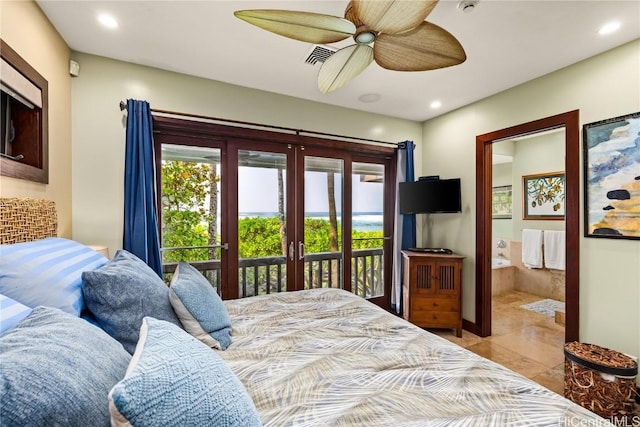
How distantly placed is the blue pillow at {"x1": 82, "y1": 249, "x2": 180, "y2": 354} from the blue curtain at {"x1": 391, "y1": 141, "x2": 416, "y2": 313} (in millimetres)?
2939

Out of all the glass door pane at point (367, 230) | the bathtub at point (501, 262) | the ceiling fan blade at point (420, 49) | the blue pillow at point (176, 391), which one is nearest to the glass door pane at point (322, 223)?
the glass door pane at point (367, 230)

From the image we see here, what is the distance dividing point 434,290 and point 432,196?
3.67 ft

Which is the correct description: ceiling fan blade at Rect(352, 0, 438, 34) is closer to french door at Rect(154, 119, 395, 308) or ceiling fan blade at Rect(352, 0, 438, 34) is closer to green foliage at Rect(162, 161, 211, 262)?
french door at Rect(154, 119, 395, 308)

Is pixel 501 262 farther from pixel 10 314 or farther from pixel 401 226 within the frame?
pixel 10 314

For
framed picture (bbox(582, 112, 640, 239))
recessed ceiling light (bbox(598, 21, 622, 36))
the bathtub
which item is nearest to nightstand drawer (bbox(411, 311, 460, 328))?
framed picture (bbox(582, 112, 640, 239))

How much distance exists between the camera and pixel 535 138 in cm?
483

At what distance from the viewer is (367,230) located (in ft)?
12.4

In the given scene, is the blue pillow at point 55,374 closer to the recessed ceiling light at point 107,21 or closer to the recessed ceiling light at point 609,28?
the recessed ceiling light at point 107,21

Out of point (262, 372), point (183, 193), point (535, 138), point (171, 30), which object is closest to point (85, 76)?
point (171, 30)

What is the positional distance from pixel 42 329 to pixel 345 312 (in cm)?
146

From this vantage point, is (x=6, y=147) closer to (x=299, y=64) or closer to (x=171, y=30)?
Answer: (x=171, y=30)

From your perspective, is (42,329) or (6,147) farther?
(6,147)

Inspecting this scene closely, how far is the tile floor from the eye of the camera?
250 centimetres

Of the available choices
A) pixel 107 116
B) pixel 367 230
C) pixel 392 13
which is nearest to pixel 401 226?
pixel 367 230
